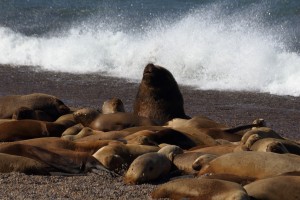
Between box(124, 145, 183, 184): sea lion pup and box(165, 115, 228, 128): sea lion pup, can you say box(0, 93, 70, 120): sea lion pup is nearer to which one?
box(165, 115, 228, 128): sea lion pup

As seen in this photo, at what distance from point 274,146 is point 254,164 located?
2.49 ft

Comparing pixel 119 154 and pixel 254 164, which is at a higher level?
pixel 254 164

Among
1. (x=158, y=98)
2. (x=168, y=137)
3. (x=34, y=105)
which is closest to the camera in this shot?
(x=168, y=137)

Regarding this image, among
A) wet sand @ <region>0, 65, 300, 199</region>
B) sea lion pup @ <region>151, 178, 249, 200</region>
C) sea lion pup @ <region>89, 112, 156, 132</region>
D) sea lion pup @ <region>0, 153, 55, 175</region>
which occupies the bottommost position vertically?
wet sand @ <region>0, 65, 300, 199</region>

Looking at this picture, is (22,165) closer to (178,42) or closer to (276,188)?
(276,188)

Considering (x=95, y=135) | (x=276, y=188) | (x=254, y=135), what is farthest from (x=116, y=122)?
(x=276, y=188)

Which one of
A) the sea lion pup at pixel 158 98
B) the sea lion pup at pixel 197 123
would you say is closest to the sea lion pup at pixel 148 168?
the sea lion pup at pixel 197 123

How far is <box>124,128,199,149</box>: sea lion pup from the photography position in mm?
8062

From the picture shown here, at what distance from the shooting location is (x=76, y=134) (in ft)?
28.2

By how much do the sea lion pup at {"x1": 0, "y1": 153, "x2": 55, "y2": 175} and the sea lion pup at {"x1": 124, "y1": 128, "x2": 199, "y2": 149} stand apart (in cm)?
119

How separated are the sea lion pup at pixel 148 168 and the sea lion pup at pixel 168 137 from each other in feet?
3.00

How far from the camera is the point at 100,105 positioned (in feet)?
42.5

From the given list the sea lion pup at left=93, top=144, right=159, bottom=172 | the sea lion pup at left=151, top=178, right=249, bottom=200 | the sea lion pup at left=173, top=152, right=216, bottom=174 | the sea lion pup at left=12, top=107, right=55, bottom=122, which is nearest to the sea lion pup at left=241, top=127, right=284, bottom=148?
the sea lion pup at left=173, top=152, right=216, bottom=174

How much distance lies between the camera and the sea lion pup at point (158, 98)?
33.2 ft
